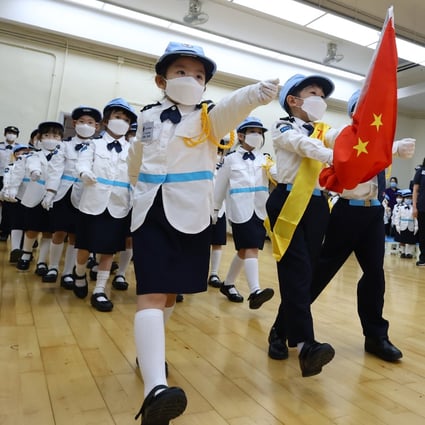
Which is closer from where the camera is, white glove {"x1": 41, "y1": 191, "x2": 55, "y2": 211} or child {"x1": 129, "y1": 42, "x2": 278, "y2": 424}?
child {"x1": 129, "y1": 42, "x2": 278, "y2": 424}

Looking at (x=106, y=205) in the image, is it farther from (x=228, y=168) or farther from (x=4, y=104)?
(x=4, y=104)

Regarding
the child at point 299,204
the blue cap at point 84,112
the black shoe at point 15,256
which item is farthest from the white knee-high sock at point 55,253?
the child at point 299,204

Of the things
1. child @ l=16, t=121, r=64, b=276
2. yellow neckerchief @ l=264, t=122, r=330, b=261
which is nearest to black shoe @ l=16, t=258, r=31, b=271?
child @ l=16, t=121, r=64, b=276

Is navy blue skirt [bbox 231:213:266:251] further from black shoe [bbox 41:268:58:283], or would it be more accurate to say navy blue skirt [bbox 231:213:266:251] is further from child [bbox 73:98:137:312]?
black shoe [bbox 41:268:58:283]

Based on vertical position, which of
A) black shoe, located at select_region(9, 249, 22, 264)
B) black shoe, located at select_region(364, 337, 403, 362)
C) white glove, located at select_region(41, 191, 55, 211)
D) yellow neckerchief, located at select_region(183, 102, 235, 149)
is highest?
yellow neckerchief, located at select_region(183, 102, 235, 149)

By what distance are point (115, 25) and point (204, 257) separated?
732 cm

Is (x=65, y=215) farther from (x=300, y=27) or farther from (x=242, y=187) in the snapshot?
(x=300, y=27)

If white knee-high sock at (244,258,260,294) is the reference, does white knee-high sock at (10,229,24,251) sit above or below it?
below

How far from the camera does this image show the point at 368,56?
8070 millimetres

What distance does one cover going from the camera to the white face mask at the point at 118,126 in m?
2.79

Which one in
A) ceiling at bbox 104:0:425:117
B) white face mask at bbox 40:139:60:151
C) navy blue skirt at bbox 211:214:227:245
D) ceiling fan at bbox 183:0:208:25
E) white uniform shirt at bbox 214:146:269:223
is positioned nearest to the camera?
white uniform shirt at bbox 214:146:269:223

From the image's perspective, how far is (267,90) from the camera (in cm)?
126

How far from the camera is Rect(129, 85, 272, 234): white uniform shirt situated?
1.39 metres

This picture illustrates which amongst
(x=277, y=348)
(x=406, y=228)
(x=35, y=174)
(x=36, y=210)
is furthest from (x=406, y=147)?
(x=406, y=228)
